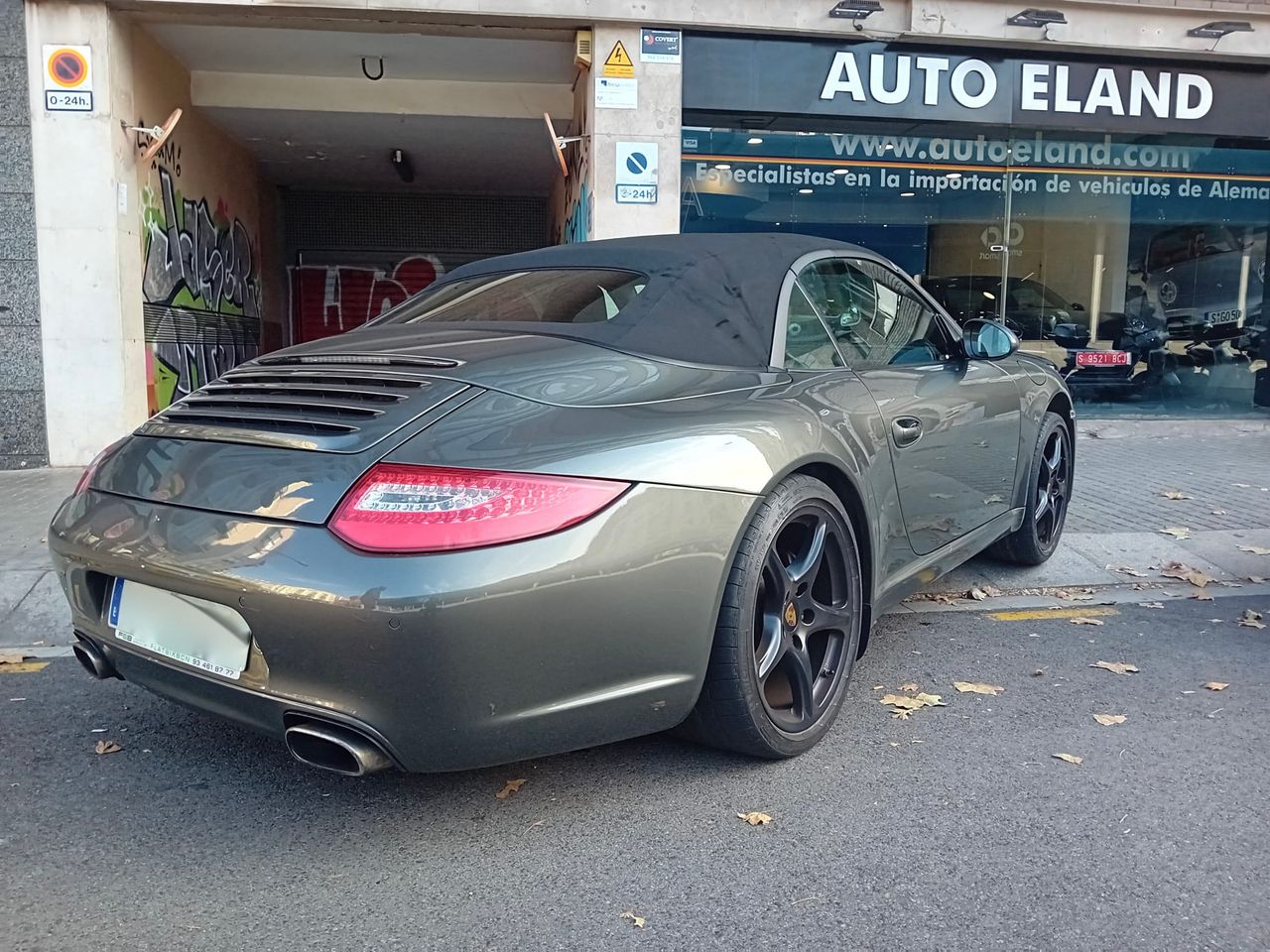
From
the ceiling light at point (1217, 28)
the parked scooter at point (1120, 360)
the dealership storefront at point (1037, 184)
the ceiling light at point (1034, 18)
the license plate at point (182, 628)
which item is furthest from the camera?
the parked scooter at point (1120, 360)

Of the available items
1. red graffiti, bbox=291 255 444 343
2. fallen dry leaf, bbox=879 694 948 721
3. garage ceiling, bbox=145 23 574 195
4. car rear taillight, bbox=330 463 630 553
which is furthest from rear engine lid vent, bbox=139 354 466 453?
red graffiti, bbox=291 255 444 343

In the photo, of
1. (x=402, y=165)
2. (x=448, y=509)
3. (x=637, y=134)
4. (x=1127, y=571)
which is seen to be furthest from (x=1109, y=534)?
(x=402, y=165)

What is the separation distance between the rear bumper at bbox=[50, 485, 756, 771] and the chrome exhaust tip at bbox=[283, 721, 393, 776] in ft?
0.13

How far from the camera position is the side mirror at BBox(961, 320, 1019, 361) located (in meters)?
4.01

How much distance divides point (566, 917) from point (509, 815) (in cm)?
48

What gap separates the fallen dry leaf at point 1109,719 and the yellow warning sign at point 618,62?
23.4 feet

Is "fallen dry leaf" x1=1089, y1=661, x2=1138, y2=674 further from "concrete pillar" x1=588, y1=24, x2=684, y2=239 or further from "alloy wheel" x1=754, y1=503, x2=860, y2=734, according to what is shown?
"concrete pillar" x1=588, y1=24, x2=684, y2=239

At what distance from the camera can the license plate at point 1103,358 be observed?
425 inches

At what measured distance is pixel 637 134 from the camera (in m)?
8.87

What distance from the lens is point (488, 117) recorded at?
1147cm

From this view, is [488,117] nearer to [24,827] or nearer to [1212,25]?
[1212,25]

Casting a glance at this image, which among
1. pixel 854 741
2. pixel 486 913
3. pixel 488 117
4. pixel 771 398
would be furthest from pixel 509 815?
pixel 488 117

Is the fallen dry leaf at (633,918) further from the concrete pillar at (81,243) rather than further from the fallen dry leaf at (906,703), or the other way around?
the concrete pillar at (81,243)

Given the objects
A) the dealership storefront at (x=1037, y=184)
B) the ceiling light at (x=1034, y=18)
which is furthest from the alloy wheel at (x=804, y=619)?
the ceiling light at (x=1034, y=18)
